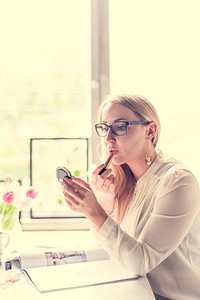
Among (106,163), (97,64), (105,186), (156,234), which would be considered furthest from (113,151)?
(97,64)

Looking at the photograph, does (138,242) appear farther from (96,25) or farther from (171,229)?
(96,25)

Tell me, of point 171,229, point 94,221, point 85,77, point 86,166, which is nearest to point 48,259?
point 94,221

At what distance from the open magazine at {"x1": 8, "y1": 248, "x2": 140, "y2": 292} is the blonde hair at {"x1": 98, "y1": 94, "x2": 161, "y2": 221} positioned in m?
0.20

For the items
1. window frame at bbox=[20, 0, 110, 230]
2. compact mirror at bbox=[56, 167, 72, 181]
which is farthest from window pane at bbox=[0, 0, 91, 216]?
compact mirror at bbox=[56, 167, 72, 181]

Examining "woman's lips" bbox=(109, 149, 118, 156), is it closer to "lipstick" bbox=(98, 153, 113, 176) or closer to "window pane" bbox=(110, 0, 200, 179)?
"lipstick" bbox=(98, 153, 113, 176)

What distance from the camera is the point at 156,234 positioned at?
1.04m

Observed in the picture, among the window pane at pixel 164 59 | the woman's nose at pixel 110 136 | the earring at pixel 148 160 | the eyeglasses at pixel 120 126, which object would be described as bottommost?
the earring at pixel 148 160

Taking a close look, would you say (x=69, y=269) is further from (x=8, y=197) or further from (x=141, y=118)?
(x=141, y=118)

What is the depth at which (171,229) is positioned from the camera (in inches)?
41.4

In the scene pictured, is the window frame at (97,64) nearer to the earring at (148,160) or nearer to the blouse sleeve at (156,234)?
the earring at (148,160)

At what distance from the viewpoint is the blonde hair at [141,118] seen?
1235 millimetres

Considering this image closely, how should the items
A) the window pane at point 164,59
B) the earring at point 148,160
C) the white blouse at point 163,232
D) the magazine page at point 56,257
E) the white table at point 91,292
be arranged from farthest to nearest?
the window pane at point 164,59
the earring at point 148,160
the magazine page at point 56,257
the white blouse at point 163,232
the white table at point 91,292

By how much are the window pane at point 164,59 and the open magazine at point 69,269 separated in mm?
793

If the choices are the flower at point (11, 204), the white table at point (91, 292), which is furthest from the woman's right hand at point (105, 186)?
the white table at point (91, 292)
